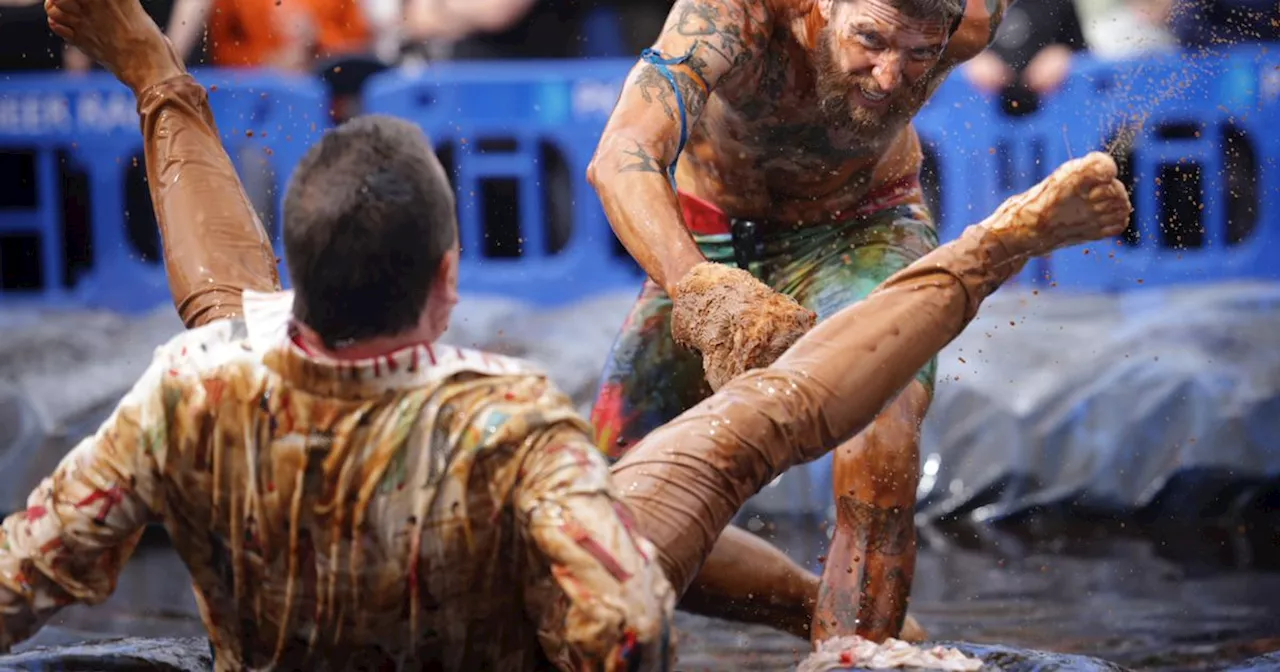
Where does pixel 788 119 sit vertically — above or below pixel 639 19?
below

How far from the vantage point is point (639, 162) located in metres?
2.93

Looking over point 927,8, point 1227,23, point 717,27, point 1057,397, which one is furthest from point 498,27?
point 927,8

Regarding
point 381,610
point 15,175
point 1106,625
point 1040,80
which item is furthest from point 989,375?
point 381,610

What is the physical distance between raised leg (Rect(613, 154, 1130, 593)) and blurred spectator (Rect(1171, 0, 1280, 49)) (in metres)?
3.78

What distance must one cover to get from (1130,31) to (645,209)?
3.72 meters

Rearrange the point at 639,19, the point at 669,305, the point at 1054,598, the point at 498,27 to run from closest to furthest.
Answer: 1. the point at 669,305
2. the point at 1054,598
3. the point at 498,27
4. the point at 639,19

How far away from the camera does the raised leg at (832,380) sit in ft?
7.28

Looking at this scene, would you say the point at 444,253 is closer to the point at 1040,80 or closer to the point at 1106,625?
the point at 1106,625

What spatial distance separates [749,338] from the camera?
98.1 inches

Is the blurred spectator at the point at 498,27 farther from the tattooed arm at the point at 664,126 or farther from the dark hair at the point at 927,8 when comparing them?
the dark hair at the point at 927,8

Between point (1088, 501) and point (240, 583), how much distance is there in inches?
172

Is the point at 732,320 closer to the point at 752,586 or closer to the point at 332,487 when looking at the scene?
the point at 332,487

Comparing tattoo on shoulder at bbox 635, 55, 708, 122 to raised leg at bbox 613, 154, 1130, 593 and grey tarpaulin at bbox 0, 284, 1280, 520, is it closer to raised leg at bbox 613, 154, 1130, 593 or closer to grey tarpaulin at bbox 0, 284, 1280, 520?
raised leg at bbox 613, 154, 1130, 593

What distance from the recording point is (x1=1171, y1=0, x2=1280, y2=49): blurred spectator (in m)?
5.91
